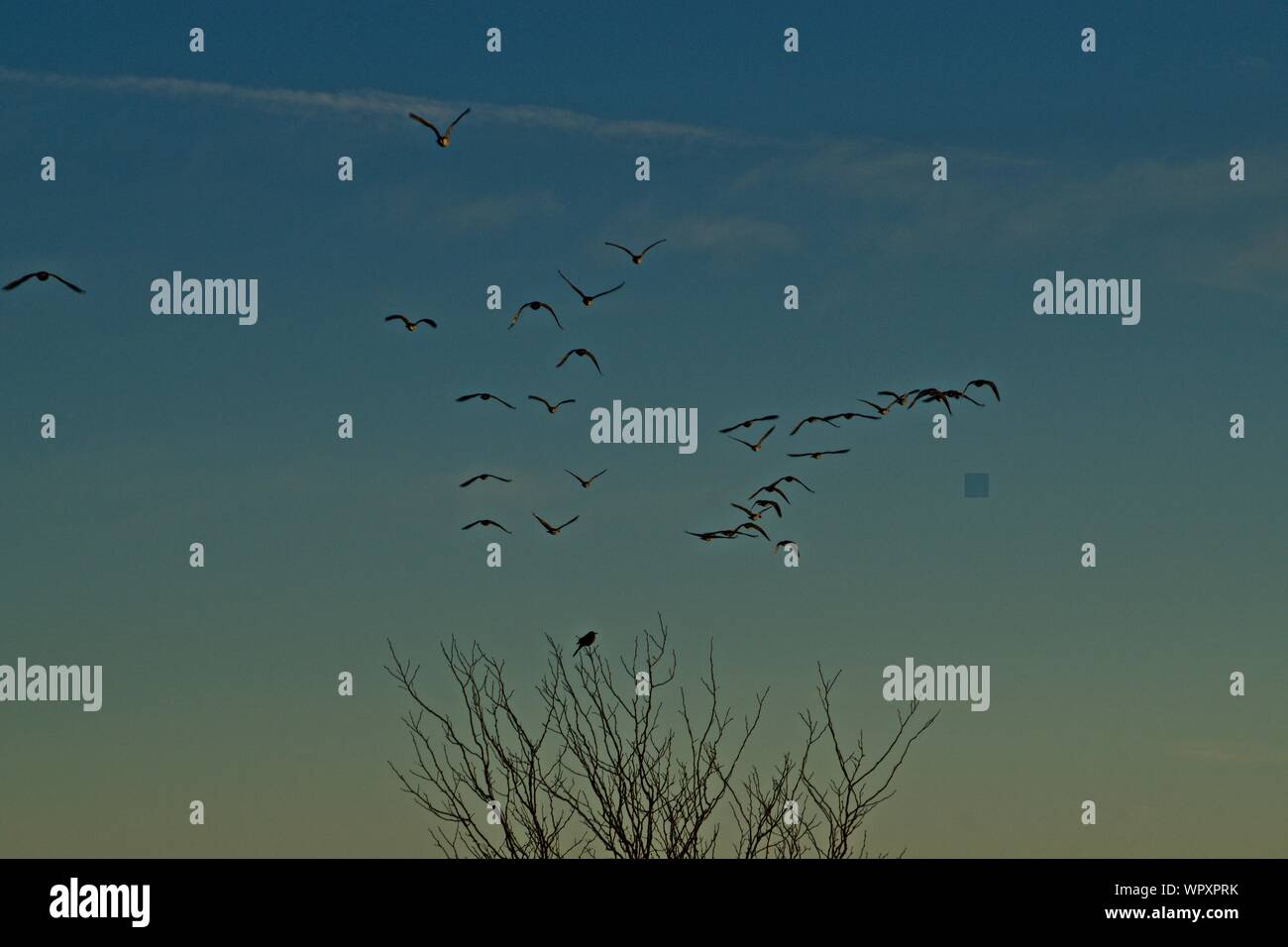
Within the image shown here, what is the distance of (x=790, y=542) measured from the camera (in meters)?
19.4
